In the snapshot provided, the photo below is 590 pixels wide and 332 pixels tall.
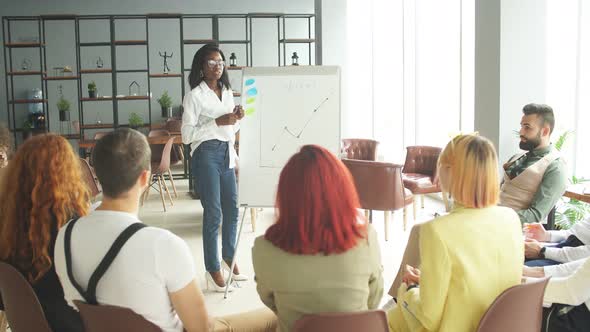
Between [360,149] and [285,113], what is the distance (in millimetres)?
3232

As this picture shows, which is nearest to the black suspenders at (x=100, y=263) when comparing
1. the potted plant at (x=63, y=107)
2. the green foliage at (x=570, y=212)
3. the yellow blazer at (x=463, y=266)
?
the yellow blazer at (x=463, y=266)

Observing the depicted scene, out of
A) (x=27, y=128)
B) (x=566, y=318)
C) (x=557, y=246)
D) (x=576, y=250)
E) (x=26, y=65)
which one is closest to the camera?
(x=566, y=318)

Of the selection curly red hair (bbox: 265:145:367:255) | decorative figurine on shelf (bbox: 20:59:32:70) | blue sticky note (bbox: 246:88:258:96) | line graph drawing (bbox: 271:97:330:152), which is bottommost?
curly red hair (bbox: 265:145:367:255)

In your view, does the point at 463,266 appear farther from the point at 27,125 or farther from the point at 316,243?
the point at 27,125

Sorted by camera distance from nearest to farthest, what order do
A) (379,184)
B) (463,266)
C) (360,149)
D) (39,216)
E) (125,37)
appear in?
(463,266), (39,216), (379,184), (360,149), (125,37)

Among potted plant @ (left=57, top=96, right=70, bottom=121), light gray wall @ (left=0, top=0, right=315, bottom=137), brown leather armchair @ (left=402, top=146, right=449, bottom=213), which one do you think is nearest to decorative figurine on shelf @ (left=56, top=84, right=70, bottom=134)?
potted plant @ (left=57, top=96, right=70, bottom=121)

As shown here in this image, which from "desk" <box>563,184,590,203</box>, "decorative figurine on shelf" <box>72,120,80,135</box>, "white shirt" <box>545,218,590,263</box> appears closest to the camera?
"white shirt" <box>545,218,590,263</box>

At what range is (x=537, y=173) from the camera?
359 centimetres

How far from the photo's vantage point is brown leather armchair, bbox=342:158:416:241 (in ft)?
18.4

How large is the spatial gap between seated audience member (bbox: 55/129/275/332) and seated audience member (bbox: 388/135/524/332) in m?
0.76

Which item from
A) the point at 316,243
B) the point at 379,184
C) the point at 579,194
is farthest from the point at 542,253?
the point at 379,184

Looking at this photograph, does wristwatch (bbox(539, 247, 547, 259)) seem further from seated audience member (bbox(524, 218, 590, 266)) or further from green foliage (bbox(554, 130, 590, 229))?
green foliage (bbox(554, 130, 590, 229))

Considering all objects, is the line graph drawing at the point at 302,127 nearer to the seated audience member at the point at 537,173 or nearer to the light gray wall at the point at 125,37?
the seated audience member at the point at 537,173

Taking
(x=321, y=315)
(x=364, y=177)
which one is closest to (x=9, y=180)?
(x=321, y=315)
